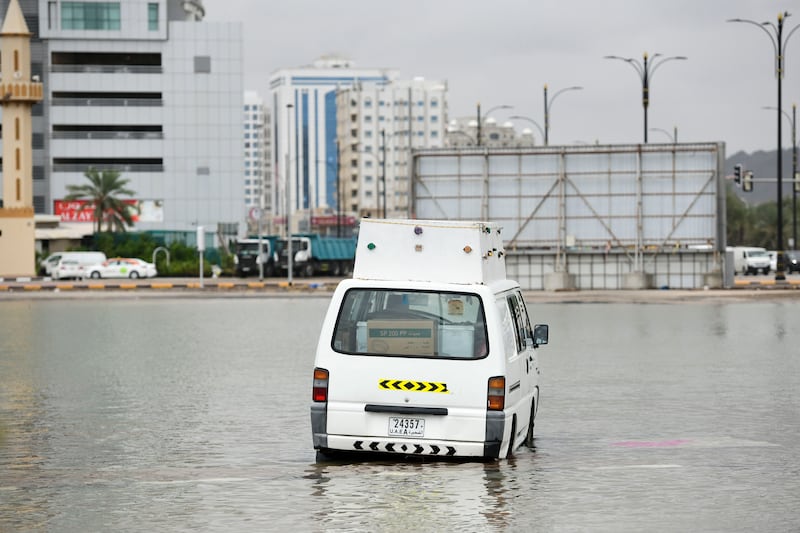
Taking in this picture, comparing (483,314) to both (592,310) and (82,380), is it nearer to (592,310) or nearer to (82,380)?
(82,380)

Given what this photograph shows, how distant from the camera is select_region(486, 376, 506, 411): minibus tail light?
1222cm

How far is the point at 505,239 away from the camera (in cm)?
6081

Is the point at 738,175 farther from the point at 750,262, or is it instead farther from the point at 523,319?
the point at 523,319

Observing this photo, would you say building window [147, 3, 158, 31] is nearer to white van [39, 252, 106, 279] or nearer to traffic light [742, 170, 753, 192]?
white van [39, 252, 106, 279]

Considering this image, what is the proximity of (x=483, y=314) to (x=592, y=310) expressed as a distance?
109 feet

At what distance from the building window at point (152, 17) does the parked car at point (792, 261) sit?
64.7 metres

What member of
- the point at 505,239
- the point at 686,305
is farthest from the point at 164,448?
the point at 505,239

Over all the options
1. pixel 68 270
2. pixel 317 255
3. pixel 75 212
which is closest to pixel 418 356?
pixel 68 270

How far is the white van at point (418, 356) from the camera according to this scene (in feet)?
40.3

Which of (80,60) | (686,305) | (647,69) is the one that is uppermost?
(80,60)

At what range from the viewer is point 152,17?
422 feet

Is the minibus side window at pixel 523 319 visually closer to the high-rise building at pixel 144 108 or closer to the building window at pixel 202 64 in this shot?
the high-rise building at pixel 144 108

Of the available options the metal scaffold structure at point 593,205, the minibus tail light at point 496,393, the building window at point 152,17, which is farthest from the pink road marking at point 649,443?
the building window at point 152,17

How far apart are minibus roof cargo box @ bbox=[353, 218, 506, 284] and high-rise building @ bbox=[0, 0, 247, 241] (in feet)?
379
